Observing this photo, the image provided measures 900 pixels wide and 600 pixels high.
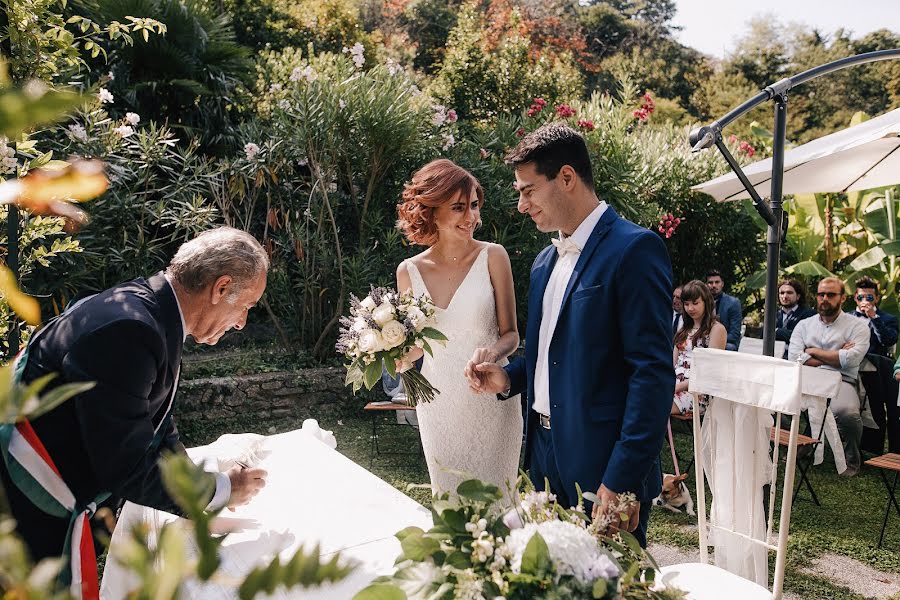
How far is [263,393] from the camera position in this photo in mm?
8453

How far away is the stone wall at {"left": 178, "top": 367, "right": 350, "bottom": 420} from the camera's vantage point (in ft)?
26.5

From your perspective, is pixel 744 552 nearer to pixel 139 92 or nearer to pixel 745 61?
pixel 139 92

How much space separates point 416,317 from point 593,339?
3.48 feet

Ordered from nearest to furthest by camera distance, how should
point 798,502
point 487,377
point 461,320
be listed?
1. point 487,377
2. point 461,320
3. point 798,502

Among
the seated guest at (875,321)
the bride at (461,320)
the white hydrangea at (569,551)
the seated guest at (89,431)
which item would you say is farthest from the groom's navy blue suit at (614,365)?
the seated guest at (875,321)

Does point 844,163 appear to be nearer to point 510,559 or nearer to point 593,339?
point 593,339

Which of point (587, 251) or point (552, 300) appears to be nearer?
point (587, 251)

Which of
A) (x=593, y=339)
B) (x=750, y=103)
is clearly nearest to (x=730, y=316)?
(x=750, y=103)

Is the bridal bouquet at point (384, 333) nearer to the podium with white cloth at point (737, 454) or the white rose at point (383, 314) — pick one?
the white rose at point (383, 314)

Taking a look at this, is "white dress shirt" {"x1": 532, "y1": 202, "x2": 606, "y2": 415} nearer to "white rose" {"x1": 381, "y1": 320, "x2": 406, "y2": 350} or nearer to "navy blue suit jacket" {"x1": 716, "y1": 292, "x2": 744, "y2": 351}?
"white rose" {"x1": 381, "y1": 320, "x2": 406, "y2": 350}

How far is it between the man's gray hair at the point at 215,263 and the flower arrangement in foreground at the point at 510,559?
3.66 feet

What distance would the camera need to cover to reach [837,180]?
7066 millimetres

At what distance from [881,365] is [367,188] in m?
6.07

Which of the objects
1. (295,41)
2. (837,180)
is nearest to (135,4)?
(295,41)
